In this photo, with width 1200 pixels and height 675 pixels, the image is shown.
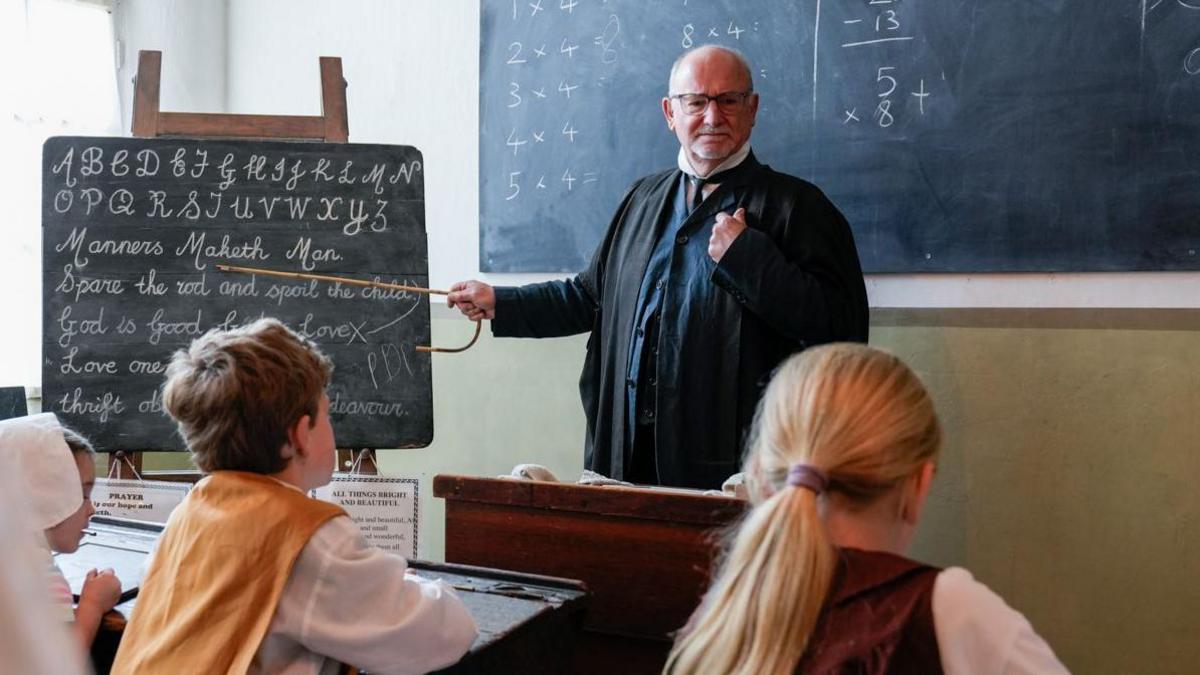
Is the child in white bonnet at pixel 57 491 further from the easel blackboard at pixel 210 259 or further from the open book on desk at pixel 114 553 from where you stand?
the easel blackboard at pixel 210 259

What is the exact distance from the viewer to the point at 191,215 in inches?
120

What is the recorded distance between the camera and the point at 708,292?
8.82ft

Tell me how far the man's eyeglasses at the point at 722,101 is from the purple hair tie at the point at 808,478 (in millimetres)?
1670

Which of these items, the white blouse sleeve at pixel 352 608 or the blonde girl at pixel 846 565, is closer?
the blonde girl at pixel 846 565

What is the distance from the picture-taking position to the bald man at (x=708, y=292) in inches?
102

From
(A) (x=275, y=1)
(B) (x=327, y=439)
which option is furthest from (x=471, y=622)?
(A) (x=275, y=1)

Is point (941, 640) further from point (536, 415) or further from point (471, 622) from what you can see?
point (536, 415)

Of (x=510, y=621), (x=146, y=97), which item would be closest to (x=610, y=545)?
(x=510, y=621)

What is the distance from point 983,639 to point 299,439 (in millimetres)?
969

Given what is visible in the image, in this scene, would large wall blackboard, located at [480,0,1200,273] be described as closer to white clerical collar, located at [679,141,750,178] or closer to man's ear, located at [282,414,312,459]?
white clerical collar, located at [679,141,750,178]

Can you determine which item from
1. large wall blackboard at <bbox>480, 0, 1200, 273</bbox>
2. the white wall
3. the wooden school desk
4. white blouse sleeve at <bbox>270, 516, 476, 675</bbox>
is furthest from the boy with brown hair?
the white wall

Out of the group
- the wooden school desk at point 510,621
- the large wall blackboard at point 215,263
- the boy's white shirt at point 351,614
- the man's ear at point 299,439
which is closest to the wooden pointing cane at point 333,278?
the large wall blackboard at point 215,263

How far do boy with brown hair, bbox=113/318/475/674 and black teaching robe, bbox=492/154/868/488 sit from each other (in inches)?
43.5

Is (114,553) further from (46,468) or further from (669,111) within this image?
(669,111)
